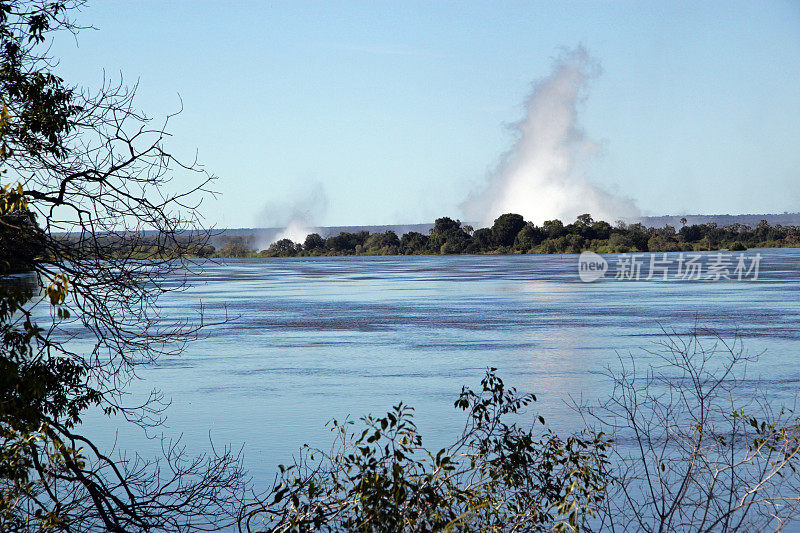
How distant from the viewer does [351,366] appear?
18.3 metres

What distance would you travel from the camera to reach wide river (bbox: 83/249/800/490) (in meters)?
13.2

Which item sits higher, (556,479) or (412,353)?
(556,479)

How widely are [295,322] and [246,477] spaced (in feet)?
59.1

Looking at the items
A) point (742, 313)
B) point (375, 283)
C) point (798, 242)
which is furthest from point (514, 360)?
point (798, 242)

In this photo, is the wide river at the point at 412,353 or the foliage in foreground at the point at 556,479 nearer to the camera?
the foliage in foreground at the point at 556,479

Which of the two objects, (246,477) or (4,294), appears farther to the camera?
(246,477)

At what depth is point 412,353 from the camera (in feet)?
65.6

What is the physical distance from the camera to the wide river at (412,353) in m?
13.2

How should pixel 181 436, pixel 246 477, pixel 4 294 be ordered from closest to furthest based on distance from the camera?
pixel 4 294, pixel 246 477, pixel 181 436

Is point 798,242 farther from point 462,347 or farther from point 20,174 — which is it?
point 20,174

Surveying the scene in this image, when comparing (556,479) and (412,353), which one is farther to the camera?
(412,353)

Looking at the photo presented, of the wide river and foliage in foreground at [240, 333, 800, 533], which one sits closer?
foliage in foreground at [240, 333, 800, 533]

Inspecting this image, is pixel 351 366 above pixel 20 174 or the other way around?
the other way around

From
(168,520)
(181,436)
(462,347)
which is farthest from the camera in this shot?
(462,347)
